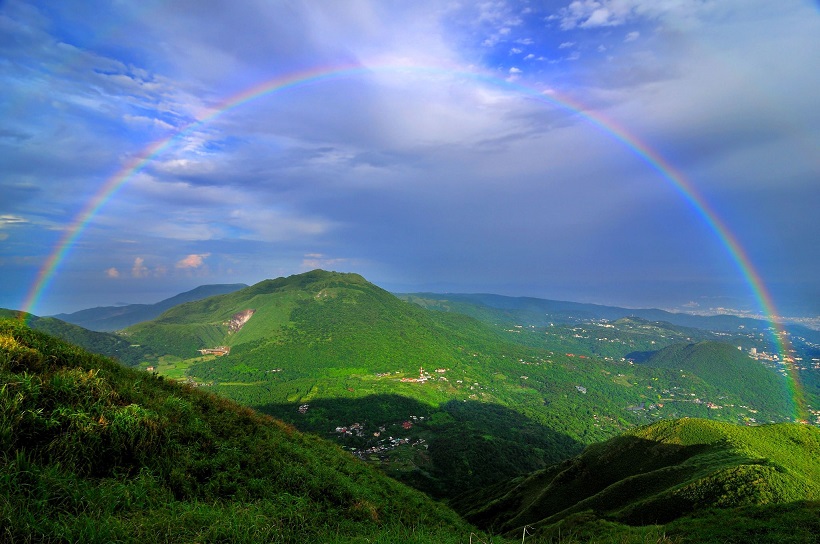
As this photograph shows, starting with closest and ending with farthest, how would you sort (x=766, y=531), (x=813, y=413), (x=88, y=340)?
(x=766, y=531), (x=813, y=413), (x=88, y=340)

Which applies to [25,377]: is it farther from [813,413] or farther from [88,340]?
[813,413]

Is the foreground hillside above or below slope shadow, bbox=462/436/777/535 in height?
above

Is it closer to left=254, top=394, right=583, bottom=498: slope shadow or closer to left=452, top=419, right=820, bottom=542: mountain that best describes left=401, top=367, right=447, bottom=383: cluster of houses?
left=254, top=394, right=583, bottom=498: slope shadow

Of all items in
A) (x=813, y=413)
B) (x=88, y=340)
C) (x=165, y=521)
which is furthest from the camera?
(x=88, y=340)

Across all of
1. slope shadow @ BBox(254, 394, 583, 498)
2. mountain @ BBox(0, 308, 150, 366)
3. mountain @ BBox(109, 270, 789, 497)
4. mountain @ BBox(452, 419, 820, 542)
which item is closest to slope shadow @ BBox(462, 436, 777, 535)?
mountain @ BBox(452, 419, 820, 542)

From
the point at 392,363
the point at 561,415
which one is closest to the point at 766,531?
the point at 561,415

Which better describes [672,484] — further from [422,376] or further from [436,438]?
[422,376]

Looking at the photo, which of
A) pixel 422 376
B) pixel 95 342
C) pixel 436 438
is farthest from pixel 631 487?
pixel 95 342
